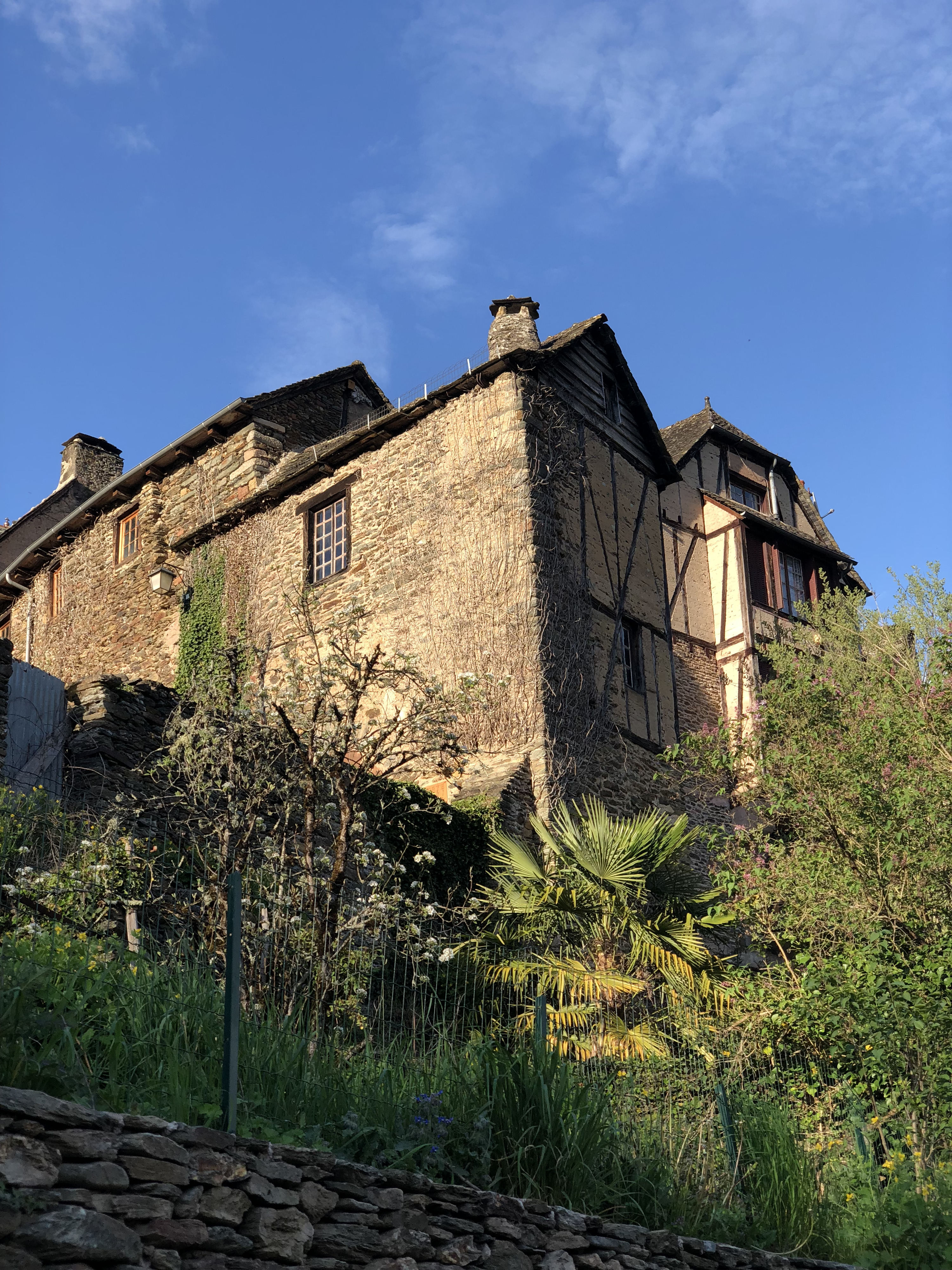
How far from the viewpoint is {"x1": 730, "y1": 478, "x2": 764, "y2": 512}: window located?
69.7 ft

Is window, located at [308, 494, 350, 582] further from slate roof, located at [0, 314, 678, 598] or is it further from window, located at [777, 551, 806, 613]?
window, located at [777, 551, 806, 613]

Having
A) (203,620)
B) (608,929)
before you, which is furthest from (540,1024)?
(203,620)

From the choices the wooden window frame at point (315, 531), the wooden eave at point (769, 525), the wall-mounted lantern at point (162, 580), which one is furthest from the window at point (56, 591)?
the wooden eave at point (769, 525)

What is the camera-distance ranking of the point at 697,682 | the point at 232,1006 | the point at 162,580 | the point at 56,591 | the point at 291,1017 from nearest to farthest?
the point at 232,1006
the point at 291,1017
the point at 162,580
the point at 697,682
the point at 56,591

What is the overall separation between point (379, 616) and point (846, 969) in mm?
7656

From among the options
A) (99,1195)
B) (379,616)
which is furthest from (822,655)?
(99,1195)

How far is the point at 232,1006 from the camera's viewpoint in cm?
495

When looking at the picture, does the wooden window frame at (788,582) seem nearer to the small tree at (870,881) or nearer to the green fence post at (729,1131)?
the small tree at (870,881)

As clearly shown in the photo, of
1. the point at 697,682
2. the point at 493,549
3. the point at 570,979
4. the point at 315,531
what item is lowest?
the point at 570,979

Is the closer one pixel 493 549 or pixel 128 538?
pixel 493 549

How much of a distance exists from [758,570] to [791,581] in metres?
1.01

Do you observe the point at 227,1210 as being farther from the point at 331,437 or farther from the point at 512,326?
the point at 331,437

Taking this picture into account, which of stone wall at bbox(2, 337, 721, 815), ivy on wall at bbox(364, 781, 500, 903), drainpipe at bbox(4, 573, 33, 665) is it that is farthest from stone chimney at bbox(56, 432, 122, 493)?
ivy on wall at bbox(364, 781, 500, 903)

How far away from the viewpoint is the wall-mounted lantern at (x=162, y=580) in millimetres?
17719
